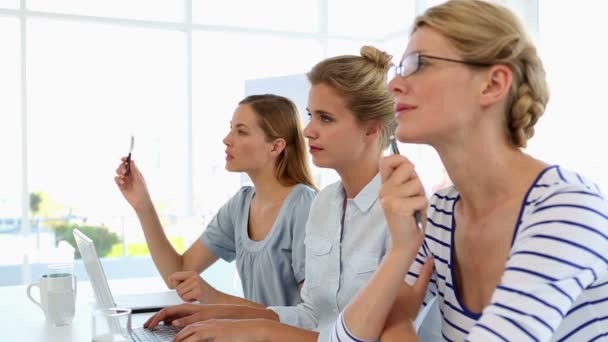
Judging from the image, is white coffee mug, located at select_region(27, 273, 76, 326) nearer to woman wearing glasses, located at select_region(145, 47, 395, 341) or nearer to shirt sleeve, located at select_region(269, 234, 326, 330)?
woman wearing glasses, located at select_region(145, 47, 395, 341)

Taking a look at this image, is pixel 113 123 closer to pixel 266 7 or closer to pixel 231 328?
pixel 266 7

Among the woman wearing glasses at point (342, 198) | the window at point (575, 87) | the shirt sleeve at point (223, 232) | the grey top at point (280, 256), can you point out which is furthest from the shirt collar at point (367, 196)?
the window at point (575, 87)

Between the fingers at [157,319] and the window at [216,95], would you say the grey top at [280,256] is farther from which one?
the window at [216,95]

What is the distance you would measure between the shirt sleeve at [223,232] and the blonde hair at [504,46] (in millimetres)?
1548

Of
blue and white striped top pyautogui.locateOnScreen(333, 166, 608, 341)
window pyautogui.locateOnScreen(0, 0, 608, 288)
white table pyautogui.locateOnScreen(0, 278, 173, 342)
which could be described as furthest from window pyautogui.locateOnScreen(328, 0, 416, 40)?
blue and white striped top pyautogui.locateOnScreen(333, 166, 608, 341)

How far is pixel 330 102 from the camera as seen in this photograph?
1917 mm

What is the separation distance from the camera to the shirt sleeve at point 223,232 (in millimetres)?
2680

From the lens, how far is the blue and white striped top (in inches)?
41.1

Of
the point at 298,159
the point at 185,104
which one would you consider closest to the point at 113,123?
the point at 185,104

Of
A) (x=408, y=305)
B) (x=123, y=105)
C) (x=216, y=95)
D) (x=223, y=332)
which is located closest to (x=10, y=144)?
(x=123, y=105)

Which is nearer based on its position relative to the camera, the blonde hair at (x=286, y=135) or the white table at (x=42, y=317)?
the white table at (x=42, y=317)

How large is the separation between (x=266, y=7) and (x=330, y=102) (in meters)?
4.78

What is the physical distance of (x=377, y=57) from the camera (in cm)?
194

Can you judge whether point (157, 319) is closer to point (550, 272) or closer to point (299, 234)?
point (299, 234)
